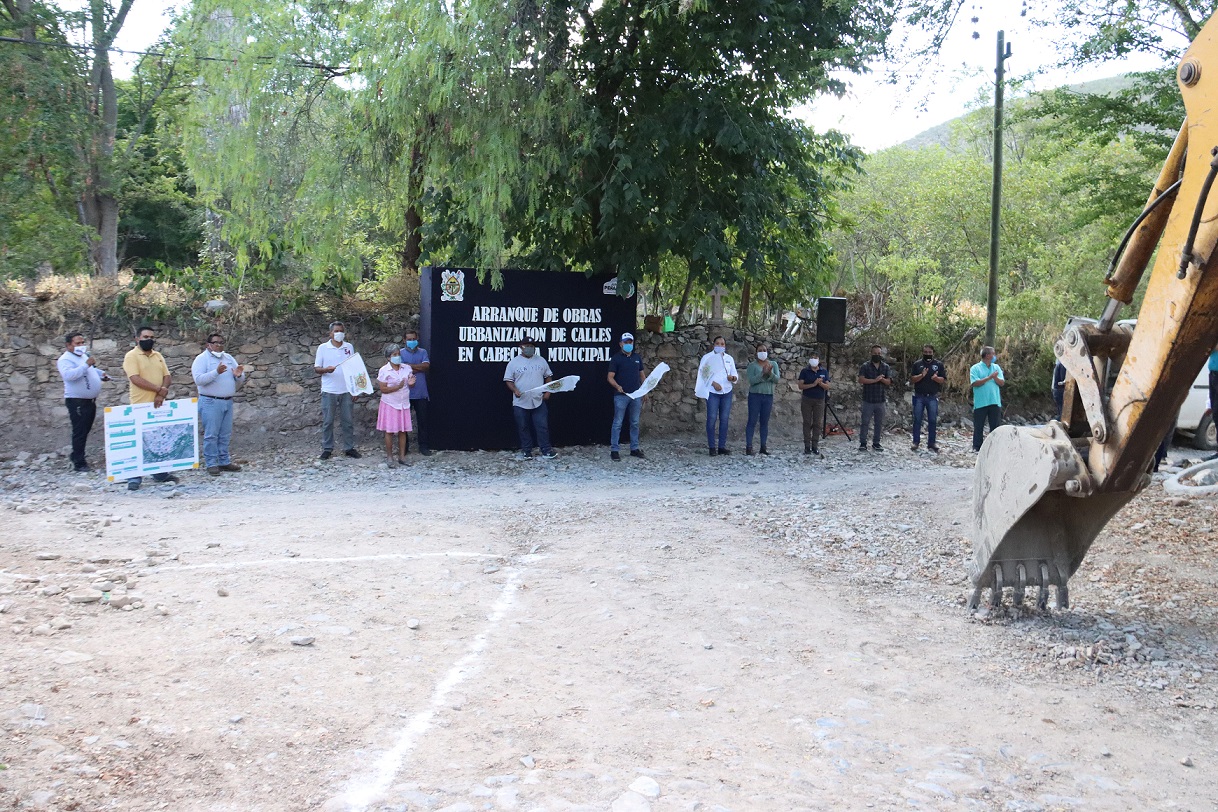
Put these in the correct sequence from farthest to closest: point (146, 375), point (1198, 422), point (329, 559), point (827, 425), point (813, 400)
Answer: point (827, 425) → point (1198, 422) → point (813, 400) → point (146, 375) → point (329, 559)

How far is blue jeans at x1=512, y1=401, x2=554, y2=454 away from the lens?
14.0 meters

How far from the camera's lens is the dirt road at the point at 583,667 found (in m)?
4.03

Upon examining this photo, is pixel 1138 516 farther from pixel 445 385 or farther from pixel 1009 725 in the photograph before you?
pixel 445 385

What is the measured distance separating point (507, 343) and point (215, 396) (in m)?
4.18

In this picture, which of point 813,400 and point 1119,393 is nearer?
point 1119,393

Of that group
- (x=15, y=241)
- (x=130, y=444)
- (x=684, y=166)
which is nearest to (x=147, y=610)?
(x=130, y=444)

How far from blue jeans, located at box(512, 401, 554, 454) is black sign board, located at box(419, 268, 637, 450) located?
513 millimetres

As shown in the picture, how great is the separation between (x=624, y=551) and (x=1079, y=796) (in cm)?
462

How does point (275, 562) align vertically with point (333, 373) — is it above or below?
below

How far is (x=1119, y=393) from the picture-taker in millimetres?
5285

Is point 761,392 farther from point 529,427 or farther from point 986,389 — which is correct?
point 529,427

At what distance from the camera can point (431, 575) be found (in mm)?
7391

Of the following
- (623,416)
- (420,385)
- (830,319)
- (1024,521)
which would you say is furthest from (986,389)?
(1024,521)

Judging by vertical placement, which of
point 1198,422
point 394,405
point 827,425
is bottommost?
point 827,425
